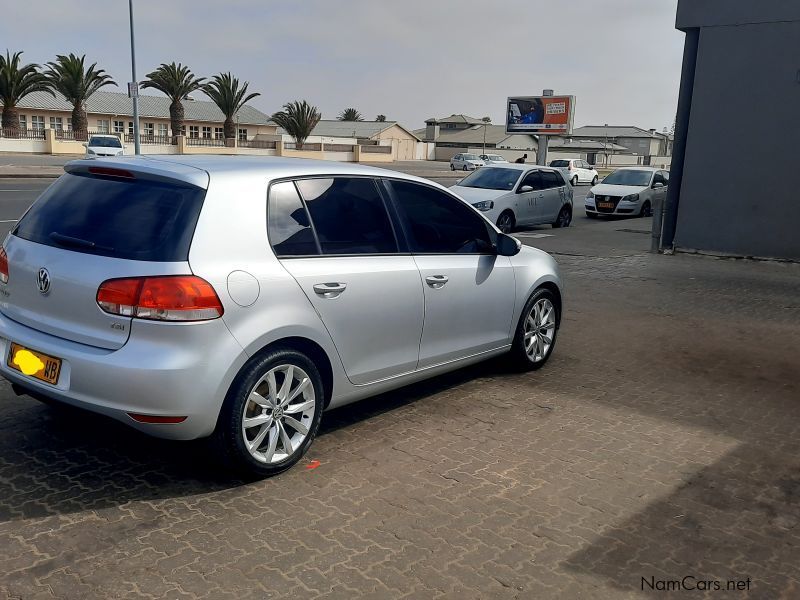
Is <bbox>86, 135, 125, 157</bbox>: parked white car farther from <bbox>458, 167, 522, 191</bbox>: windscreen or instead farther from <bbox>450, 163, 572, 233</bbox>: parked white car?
<bbox>450, 163, 572, 233</bbox>: parked white car

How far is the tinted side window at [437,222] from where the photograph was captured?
4.82 m

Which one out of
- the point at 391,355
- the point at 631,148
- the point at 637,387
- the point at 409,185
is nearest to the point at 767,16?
the point at 637,387

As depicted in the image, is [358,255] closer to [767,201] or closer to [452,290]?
[452,290]

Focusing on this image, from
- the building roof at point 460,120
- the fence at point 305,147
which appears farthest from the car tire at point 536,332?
the building roof at point 460,120

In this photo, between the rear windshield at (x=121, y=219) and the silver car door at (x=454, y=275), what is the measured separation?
60.2 inches

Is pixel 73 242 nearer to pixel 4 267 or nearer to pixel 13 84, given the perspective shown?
pixel 4 267

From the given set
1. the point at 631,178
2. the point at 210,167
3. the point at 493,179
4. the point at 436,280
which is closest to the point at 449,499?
the point at 436,280

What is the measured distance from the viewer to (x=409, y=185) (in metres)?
4.94

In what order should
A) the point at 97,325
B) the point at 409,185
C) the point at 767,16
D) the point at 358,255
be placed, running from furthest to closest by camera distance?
the point at 767,16
the point at 409,185
the point at 358,255
the point at 97,325

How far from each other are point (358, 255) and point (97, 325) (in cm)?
149

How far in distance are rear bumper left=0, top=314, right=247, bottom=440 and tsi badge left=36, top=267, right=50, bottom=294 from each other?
31cm

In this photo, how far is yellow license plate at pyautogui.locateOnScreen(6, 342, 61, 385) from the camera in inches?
145

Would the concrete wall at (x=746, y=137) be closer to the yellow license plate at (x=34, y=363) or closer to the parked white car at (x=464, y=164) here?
the yellow license plate at (x=34, y=363)

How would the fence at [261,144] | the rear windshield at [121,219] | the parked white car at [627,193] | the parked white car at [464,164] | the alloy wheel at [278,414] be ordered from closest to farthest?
the rear windshield at [121,219], the alloy wheel at [278,414], the parked white car at [627,193], the parked white car at [464,164], the fence at [261,144]
